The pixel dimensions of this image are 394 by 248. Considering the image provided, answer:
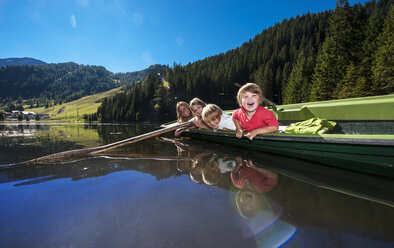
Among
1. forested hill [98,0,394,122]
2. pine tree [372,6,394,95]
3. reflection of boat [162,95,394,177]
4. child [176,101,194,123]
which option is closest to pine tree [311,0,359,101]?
forested hill [98,0,394,122]

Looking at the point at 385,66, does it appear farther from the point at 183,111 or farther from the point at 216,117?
the point at 216,117

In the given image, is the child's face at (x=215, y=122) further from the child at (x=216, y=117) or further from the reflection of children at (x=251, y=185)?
the reflection of children at (x=251, y=185)

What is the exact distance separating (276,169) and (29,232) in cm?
419

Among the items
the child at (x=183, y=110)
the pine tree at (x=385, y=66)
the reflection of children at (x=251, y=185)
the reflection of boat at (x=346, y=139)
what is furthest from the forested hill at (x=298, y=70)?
the reflection of children at (x=251, y=185)

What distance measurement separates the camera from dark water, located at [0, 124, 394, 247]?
5.42ft

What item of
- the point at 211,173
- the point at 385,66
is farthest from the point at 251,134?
the point at 385,66

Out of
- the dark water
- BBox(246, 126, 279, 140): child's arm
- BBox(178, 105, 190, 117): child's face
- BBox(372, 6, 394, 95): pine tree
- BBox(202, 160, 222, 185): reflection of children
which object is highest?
BBox(372, 6, 394, 95): pine tree

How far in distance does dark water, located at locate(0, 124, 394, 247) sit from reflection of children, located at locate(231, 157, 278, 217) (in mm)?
15

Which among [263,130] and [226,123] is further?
[226,123]

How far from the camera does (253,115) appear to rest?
4664 millimetres

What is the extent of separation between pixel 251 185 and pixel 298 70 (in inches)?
2338

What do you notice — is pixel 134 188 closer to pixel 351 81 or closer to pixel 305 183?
pixel 305 183

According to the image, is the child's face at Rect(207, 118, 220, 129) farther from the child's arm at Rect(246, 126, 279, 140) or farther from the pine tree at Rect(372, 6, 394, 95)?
the pine tree at Rect(372, 6, 394, 95)

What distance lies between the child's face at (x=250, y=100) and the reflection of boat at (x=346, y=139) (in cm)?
109
